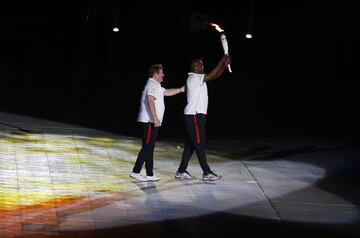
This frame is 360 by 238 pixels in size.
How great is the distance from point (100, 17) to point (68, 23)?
1.32 metres

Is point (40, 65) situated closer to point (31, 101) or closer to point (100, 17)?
point (100, 17)

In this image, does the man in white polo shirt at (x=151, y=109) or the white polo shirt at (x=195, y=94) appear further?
the white polo shirt at (x=195, y=94)

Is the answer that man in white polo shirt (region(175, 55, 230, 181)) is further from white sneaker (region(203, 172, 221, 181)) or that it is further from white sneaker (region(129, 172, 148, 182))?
white sneaker (region(129, 172, 148, 182))

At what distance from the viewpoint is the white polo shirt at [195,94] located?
12.7 m

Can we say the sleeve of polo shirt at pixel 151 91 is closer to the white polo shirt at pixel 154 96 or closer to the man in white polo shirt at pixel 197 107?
the white polo shirt at pixel 154 96

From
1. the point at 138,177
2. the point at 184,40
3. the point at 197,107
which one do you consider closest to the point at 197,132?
the point at 197,107

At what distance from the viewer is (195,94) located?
12.8 meters

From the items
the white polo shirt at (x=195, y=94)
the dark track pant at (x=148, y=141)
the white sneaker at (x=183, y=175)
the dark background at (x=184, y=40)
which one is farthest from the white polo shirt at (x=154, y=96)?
the dark background at (x=184, y=40)

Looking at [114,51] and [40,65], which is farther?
[114,51]

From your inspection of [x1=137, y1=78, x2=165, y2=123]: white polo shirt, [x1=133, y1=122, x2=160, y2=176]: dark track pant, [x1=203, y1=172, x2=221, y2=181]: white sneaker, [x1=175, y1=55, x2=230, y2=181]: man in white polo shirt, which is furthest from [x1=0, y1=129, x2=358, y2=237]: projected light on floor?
[x1=137, y1=78, x2=165, y2=123]: white polo shirt

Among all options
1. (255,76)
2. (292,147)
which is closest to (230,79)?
(255,76)

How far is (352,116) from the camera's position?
23844 mm

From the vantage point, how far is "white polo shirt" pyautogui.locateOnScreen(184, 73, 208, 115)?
41.8 ft

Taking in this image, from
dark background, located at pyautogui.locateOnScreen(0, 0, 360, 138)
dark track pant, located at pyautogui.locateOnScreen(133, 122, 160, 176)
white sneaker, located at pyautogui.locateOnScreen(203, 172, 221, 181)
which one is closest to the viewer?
dark track pant, located at pyautogui.locateOnScreen(133, 122, 160, 176)
